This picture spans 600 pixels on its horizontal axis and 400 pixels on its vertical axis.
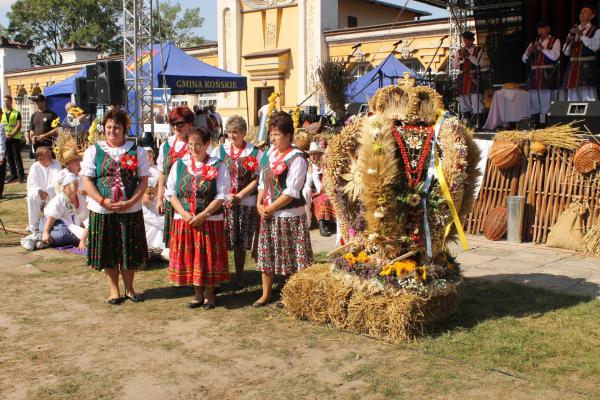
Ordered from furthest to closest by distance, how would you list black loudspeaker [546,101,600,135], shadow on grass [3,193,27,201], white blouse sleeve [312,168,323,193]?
shadow on grass [3,193,27,201] → white blouse sleeve [312,168,323,193] → black loudspeaker [546,101,600,135]

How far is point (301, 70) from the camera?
2581 cm

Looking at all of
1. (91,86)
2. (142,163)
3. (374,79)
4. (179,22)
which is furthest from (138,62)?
(179,22)

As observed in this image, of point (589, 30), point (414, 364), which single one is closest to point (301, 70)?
point (589, 30)

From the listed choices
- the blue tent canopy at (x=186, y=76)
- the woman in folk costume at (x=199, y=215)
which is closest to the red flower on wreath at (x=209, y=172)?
the woman in folk costume at (x=199, y=215)

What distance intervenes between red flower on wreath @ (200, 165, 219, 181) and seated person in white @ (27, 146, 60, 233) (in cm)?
428

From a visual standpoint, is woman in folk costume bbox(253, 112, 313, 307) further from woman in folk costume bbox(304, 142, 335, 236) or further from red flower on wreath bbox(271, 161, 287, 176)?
woman in folk costume bbox(304, 142, 335, 236)

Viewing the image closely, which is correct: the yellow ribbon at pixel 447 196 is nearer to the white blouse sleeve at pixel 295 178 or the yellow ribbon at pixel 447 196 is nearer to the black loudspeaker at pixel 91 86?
the white blouse sleeve at pixel 295 178

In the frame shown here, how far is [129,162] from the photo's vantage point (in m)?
5.84

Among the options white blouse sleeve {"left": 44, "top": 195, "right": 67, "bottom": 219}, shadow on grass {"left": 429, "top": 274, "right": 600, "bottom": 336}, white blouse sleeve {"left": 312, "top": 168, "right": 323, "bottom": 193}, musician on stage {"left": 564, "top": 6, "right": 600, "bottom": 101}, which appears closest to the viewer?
shadow on grass {"left": 429, "top": 274, "right": 600, "bottom": 336}

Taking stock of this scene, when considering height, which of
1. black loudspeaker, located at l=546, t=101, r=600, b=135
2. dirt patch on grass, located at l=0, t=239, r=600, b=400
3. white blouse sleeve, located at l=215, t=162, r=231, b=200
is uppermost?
black loudspeaker, located at l=546, t=101, r=600, b=135

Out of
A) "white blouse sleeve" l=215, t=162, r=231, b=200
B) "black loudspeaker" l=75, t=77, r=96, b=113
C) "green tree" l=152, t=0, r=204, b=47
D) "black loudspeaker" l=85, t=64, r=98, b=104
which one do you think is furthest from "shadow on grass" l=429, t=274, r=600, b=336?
"green tree" l=152, t=0, r=204, b=47

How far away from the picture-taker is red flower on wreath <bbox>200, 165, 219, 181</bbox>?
5680mm

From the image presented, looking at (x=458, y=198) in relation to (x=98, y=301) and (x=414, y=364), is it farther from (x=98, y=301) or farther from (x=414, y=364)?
(x=98, y=301)

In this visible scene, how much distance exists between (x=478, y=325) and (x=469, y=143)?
140 centimetres
